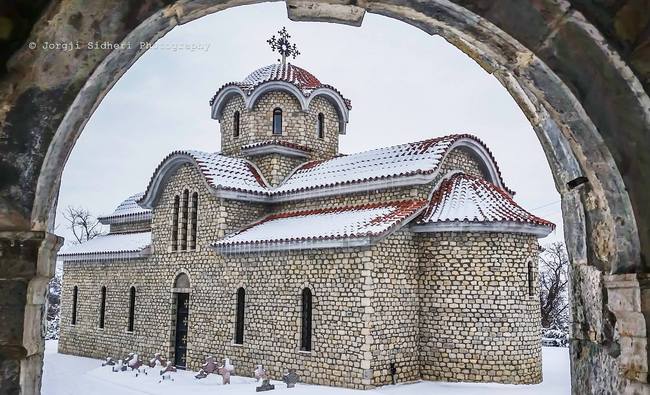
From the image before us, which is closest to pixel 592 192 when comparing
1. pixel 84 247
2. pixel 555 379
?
pixel 555 379

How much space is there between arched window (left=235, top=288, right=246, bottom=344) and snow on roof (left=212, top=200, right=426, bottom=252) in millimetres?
1145

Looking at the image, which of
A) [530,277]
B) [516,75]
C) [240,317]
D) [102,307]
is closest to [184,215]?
[240,317]

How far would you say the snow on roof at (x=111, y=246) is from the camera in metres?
17.6

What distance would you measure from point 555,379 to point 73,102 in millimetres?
12300

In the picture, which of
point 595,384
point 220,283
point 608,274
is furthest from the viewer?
point 220,283

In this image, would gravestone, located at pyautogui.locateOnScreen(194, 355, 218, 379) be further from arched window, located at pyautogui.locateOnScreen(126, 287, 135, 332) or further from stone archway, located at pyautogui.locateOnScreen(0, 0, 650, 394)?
stone archway, located at pyautogui.locateOnScreen(0, 0, 650, 394)

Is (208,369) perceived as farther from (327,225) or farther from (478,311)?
(478,311)

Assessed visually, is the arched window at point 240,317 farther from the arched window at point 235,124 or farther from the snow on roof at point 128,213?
the snow on roof at point 128,213

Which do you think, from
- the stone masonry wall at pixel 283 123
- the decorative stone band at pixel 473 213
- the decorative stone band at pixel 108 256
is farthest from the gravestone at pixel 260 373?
the stone masonry wall at pixel 283 123

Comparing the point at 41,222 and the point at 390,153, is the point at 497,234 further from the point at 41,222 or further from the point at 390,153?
the point at 41,222

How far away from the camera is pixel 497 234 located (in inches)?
466

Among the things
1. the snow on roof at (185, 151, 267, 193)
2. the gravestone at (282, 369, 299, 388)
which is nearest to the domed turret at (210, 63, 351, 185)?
the snow on roof at (185, 151, 267, 193)

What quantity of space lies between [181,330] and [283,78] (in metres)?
8.12

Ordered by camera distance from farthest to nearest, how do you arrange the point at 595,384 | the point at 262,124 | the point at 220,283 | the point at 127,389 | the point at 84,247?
the point at 84,247
the point at 262,124
the point at 220,283
the point at 127,389
the point at 595,384
